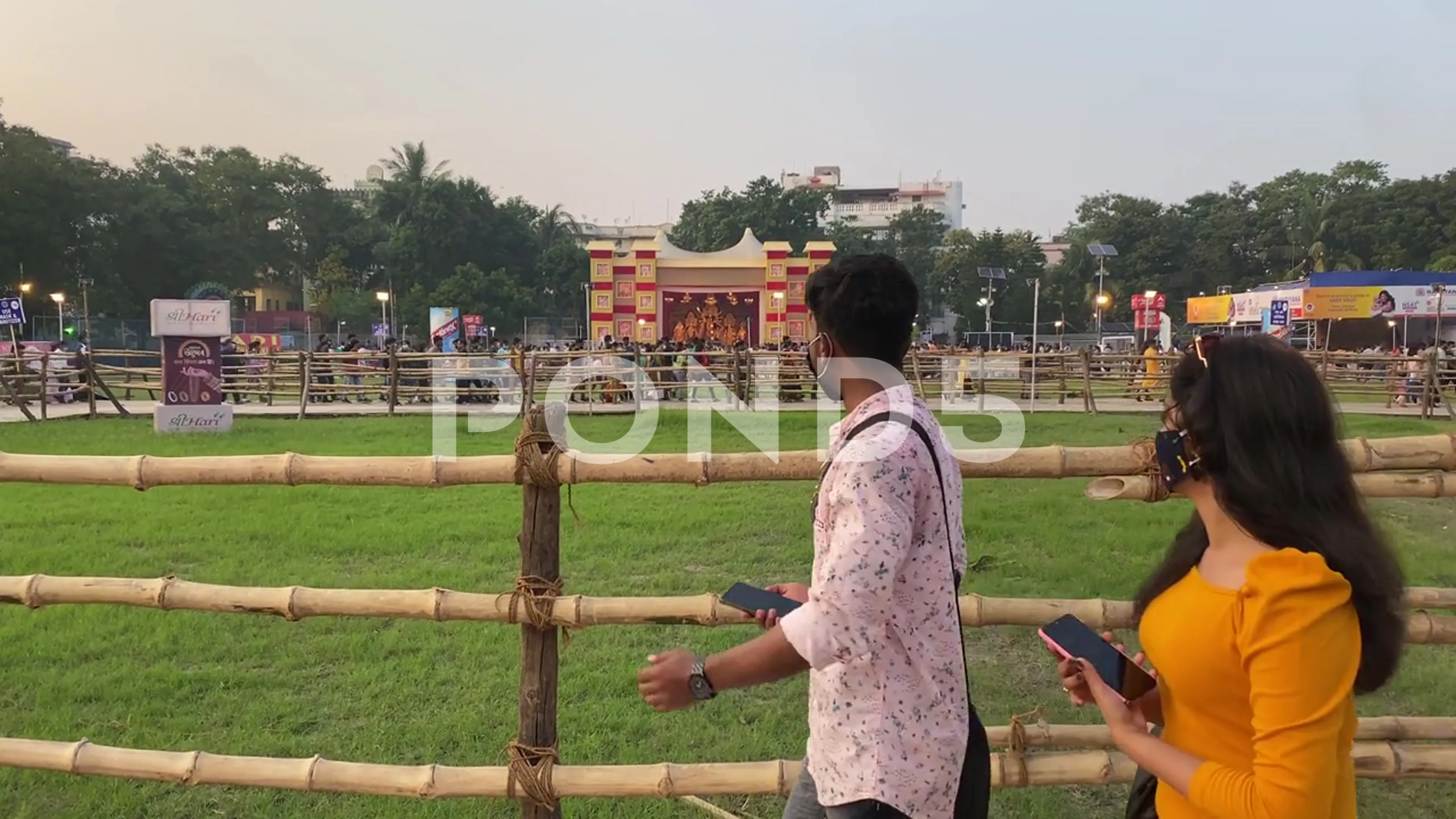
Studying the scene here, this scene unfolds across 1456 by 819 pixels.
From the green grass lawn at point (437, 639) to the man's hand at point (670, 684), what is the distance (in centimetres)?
146

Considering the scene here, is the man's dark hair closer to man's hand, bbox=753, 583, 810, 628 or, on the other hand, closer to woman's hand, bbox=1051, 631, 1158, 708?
man's hand, bbox=753, 583, 810, 628

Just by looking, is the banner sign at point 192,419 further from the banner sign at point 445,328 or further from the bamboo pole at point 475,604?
the bamboo pole at point 475,604

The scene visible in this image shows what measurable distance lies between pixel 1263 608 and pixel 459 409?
14.1 m

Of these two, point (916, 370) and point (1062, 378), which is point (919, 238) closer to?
point (1062, 378)

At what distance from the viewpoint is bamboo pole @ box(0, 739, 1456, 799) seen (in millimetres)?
2352

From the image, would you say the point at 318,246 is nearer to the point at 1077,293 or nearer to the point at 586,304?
the point at 586,304

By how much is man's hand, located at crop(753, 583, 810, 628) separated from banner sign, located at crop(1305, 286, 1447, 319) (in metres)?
28.8

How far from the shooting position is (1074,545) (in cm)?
560

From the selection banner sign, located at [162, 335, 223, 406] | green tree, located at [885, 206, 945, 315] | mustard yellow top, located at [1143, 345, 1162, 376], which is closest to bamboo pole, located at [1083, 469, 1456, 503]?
banner sign, located at [162, 335, 223, 406]

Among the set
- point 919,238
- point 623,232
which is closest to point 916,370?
point 919,238

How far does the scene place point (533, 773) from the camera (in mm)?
2303

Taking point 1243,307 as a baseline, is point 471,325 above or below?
below

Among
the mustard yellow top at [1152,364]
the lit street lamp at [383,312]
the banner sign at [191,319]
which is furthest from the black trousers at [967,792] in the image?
the lit street lamp at [383,312]

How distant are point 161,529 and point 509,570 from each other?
252 centimetres
